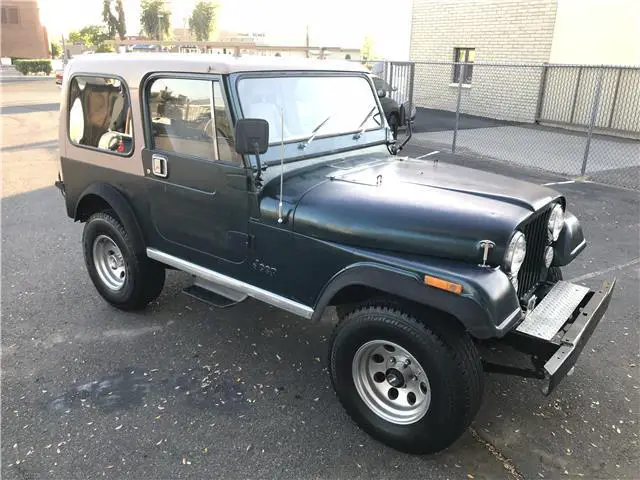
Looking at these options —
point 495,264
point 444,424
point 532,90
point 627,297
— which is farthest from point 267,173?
point 532,90

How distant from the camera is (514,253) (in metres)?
2.58

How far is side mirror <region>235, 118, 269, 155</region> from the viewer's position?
2.79 m

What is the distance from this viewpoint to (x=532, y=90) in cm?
1419

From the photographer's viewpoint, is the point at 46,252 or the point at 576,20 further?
the point at 576,20

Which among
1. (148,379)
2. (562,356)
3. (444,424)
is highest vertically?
(562,356)

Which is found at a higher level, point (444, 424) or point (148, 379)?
point (444, 424)

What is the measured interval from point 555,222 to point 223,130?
2111 mm

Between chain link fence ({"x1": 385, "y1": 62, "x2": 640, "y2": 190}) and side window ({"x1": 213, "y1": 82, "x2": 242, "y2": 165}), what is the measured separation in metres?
7.78

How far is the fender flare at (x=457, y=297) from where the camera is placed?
2.36 meters

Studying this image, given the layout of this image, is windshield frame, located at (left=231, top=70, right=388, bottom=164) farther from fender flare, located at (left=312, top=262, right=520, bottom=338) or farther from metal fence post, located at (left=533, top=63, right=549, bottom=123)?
metal fence post, located at (left=533, top=63, right=549, bottom=123)

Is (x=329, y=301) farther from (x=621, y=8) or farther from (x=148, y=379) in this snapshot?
(x=621, y=8)

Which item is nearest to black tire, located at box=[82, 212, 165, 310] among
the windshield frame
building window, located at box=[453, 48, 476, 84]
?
the windshield frame

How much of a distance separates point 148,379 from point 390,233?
195 centimetres

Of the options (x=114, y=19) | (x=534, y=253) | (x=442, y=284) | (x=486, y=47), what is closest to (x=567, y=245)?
(x=534, y=253)
